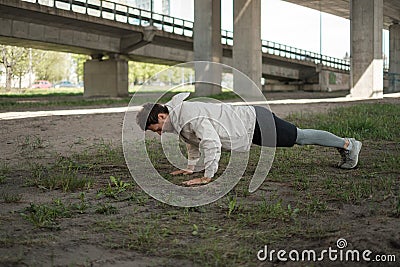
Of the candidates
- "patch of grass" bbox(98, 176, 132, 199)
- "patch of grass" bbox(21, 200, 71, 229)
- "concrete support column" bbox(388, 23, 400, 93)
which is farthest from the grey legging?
"concrete support column" bbox(388, 23, 400, 93)

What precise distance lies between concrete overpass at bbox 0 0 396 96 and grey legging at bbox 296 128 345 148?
16.1m

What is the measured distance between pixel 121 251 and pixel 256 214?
1.29 metres

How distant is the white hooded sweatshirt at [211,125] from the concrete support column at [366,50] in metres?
23.3

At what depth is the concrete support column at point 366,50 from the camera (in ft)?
91.2

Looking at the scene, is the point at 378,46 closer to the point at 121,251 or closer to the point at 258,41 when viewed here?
the point at 258,41

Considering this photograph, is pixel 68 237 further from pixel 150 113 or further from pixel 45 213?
pixel 150 113

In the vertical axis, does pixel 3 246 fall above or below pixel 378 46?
below

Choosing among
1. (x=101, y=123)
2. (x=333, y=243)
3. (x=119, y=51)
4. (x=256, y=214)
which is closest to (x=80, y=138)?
(x=101, y=123)

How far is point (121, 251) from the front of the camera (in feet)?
11.6

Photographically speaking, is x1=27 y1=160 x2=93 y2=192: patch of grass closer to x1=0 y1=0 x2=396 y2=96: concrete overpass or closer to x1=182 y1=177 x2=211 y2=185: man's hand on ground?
x1=182 y1=177 x2=211 y2=185: man's hand on ground

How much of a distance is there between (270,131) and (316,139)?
690 mm

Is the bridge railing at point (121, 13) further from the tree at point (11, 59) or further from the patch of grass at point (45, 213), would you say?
the patch of grass at point (45, 213)

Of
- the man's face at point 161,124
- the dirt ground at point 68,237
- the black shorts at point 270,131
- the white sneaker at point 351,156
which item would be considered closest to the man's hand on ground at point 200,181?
the man's face at point 161,124

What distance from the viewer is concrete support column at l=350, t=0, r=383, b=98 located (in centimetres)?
2780
